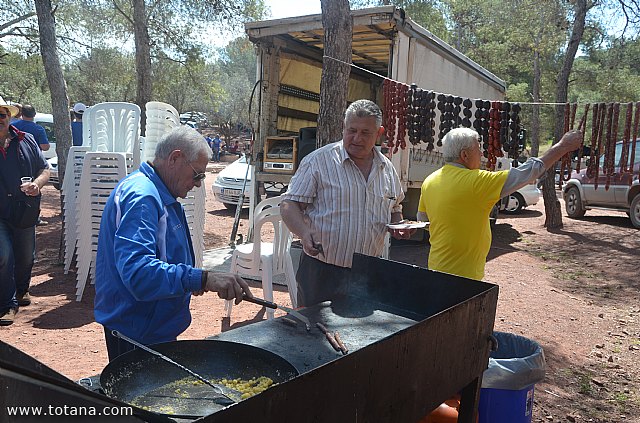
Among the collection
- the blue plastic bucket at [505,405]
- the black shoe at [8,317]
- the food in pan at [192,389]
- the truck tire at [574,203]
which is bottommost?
the black shoe at [8,317]

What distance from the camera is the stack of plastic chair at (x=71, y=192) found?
636cm

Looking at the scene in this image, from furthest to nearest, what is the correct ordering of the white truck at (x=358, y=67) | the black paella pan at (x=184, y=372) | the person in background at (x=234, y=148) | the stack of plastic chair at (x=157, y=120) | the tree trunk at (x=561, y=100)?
1. the person in background at (x=234, y=148)
2. the tree trunk at (x=561, y=100)
3. the white truck at (x=358, y=67)
4. the stack of plastic chair at (x=157, y=120)
5. the black paella pan at (x=184, y=372)

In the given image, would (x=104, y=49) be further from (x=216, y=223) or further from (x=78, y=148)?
(x=78, y=148)

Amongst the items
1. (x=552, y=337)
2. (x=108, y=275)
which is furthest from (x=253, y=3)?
(x=108, y=275)

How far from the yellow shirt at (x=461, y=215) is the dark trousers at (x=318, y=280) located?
701 mm

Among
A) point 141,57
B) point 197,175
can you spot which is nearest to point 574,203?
point 141,57

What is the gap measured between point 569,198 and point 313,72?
8227 mm

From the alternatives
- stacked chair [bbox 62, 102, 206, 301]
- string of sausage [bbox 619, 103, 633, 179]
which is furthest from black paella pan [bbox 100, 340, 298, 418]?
string of sausage [bbox 619, 103, 633, 179]

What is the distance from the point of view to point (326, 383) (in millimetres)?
1657

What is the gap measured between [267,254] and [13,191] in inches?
92.7

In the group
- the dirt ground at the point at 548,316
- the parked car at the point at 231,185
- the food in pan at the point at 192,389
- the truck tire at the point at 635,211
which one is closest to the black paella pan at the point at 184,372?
the food in pan at the point at 192,389

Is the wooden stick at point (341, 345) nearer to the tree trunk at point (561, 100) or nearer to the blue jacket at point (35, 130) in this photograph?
the blue jacket at point (35, 130)

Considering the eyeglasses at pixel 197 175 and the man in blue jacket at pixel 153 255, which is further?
the eyeglasses at pixel 197 175

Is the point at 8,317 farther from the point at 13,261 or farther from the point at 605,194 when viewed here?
the point at 605,194
